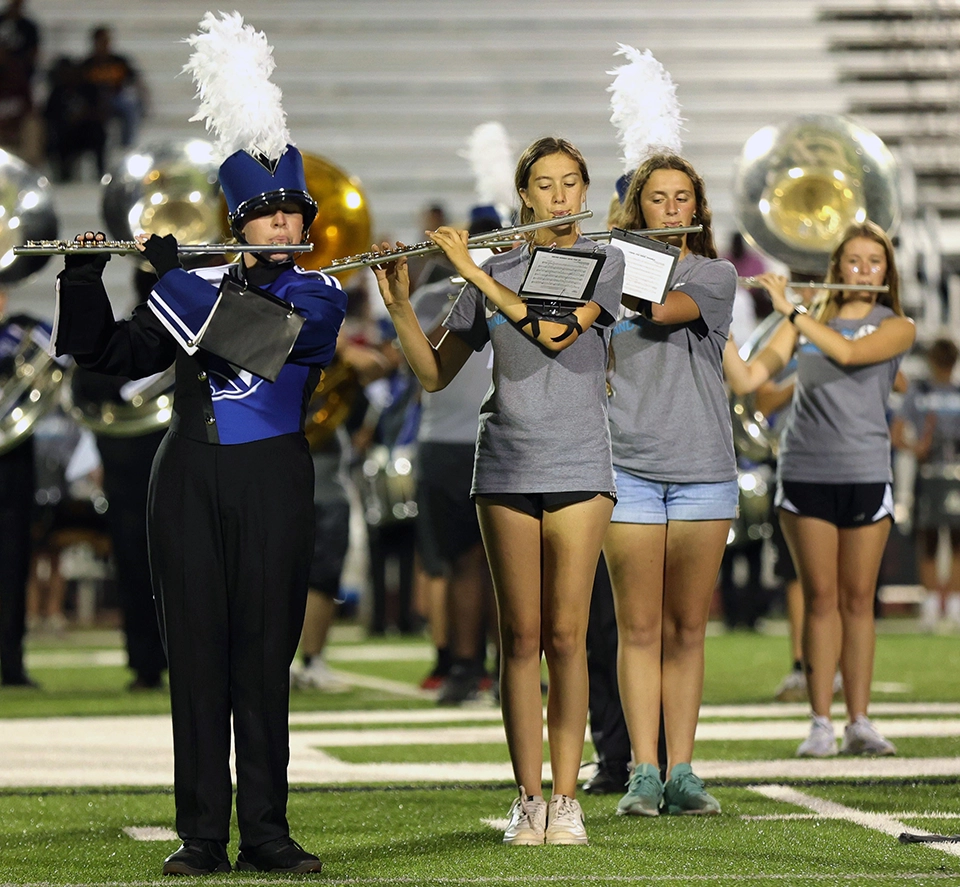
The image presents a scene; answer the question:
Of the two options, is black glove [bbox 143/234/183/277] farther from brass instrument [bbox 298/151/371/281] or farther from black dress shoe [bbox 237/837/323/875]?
brass instrument [bbox 298/151/371/281]

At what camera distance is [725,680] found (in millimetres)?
8406

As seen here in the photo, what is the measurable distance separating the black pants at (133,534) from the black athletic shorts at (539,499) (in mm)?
4196

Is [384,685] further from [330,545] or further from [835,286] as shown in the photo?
[835,286]

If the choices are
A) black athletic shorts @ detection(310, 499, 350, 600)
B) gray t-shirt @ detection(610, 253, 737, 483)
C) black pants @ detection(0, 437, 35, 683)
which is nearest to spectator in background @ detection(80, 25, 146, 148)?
black pants @ detection(0, 437, 35, 683)

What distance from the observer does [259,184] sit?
3.92 metres

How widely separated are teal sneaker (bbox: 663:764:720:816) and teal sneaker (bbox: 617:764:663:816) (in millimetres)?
29

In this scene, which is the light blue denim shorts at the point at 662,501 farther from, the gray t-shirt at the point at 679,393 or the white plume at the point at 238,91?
the white plume at the point at 238,91

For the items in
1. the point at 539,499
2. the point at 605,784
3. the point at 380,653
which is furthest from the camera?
the point at 380,653

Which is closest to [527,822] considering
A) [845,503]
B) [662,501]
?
[662,501]

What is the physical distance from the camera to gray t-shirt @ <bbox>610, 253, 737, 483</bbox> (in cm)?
463

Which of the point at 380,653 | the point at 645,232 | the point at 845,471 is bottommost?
the point at 380,653

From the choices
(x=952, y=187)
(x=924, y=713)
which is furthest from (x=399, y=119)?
(x=924, y=713)

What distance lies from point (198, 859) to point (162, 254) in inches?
48.7

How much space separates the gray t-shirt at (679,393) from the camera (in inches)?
182
